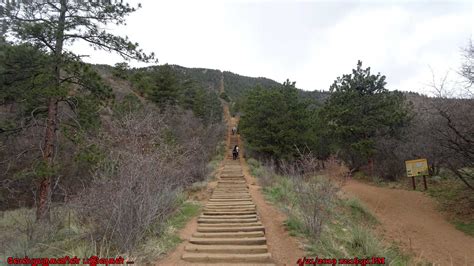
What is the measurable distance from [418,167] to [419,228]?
6.24 metres

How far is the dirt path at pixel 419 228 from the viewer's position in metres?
8.47

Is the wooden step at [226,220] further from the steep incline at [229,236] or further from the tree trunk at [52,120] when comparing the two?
the tree trunk at [52,120]

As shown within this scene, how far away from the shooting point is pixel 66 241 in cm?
532

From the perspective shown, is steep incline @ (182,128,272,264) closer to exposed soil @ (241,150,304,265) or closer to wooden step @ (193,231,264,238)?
wooden step @ (193,231,264,238)

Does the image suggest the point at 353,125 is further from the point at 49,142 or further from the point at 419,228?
the point at 49,142

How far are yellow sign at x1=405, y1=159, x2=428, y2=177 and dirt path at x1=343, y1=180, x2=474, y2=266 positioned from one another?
1306 millimetres

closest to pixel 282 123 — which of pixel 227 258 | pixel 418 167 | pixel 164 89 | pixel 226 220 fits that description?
pixel 418 167

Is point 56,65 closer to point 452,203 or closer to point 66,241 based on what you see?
point 66,241

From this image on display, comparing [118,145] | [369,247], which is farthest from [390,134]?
[118,145]

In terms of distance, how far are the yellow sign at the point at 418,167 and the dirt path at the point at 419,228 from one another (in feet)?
4.28

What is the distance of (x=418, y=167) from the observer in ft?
52.7

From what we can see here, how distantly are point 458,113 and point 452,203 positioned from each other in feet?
17.8

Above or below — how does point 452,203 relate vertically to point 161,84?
below

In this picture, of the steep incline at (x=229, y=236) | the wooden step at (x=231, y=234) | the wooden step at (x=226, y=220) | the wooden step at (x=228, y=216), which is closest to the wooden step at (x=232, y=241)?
the steep incline at (x=229, y=236)
